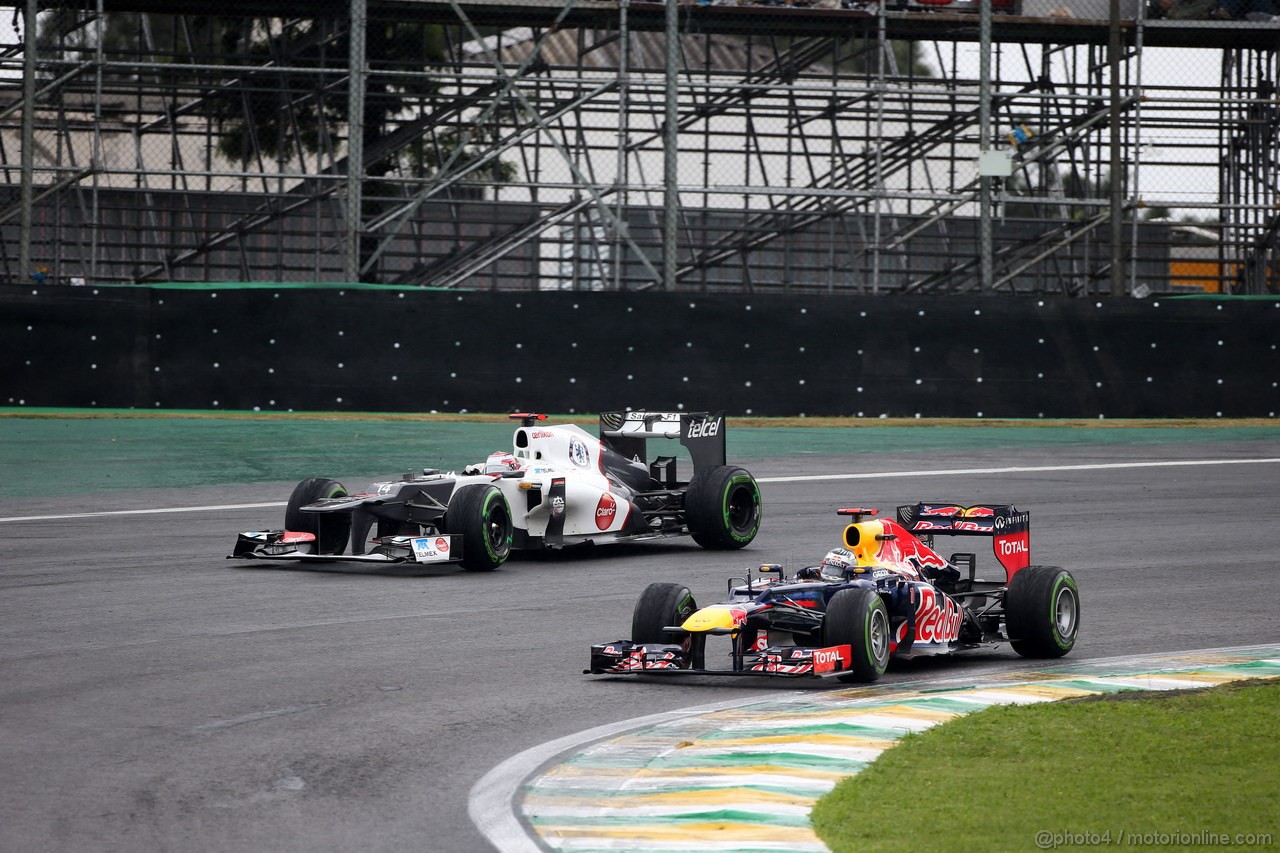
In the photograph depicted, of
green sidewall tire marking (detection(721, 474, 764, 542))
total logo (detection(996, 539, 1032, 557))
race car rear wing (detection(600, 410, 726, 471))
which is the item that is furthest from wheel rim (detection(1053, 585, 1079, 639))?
race car rear wing (detection(600, 410, 726, 471))

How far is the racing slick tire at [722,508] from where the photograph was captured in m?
13.5

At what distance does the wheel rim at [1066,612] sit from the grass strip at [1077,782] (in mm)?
1571

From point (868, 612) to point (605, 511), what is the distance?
5058 millimetres

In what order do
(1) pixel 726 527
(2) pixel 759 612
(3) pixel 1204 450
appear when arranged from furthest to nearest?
1. (3) pixel 1204 450
2. (1) pixel 726 527
3. (2) pixel 759 612

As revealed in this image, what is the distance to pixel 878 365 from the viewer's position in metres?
23.0

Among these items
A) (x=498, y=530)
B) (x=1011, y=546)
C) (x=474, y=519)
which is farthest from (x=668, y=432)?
(x=1011, y=546)

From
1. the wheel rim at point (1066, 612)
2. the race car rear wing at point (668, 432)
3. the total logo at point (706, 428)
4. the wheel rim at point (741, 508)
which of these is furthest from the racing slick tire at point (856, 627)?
the total logo at point (706, 428)

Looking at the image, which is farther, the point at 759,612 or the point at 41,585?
the point at 41,585

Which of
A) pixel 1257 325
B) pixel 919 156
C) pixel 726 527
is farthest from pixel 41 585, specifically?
pixel 919 156

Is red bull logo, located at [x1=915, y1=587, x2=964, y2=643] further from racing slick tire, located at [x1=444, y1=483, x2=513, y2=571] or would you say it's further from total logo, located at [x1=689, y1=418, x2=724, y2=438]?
total logo, located at [x1=689, y1=418, x2=724, y2=438]

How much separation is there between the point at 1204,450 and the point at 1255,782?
→ 52.3ft

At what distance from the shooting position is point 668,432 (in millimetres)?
14219

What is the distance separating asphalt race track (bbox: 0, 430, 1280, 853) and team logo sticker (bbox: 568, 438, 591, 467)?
76 cm

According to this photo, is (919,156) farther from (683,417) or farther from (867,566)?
(867,566)
